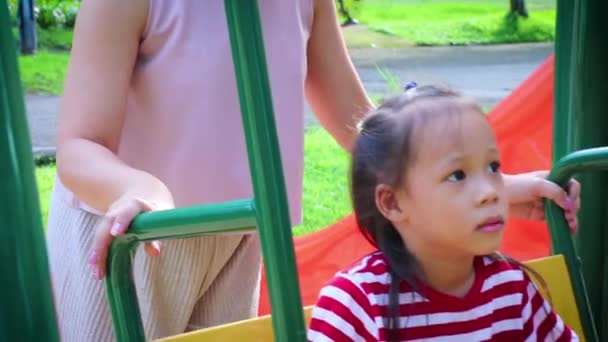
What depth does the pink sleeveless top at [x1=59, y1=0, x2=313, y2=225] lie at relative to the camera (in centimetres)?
146

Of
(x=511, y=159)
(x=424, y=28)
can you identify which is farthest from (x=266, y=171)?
(x=424, y=28)

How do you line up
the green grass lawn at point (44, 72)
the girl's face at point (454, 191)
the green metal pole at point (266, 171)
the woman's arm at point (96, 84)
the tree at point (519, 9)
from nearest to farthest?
1. the green metal pole at point (266, 171)
2. the girl's face at point (454, 191)
3. the woman's arm at point (96, 84)
4. the green grass lawn at point (44, 72)
5. the tree at point (519, 9)

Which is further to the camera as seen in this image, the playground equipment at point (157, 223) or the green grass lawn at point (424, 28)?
the green grass lawn at point (424, 28)

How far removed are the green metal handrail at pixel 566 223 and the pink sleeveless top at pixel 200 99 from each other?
1.27ft

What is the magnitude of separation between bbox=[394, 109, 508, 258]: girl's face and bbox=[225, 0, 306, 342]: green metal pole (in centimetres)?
24

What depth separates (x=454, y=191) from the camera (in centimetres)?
126

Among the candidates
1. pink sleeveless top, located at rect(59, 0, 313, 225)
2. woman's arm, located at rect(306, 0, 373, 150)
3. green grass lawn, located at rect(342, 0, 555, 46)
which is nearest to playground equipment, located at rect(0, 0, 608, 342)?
pink sleeveless top, located at rect(59, 0, 313, 225)

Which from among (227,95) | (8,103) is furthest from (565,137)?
(8,103)

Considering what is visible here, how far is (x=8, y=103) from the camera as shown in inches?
45.4

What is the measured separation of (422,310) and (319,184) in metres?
3.69

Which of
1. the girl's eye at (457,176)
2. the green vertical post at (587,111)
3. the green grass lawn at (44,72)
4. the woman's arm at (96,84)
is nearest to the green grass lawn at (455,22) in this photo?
the green grass lawn at (44,72)

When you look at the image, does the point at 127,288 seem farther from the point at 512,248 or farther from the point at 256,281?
the point at 512,248

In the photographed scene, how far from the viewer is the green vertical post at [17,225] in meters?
1.15

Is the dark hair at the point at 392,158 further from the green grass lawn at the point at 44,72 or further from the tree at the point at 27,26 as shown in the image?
the green grass lawn at the point at 44,72
